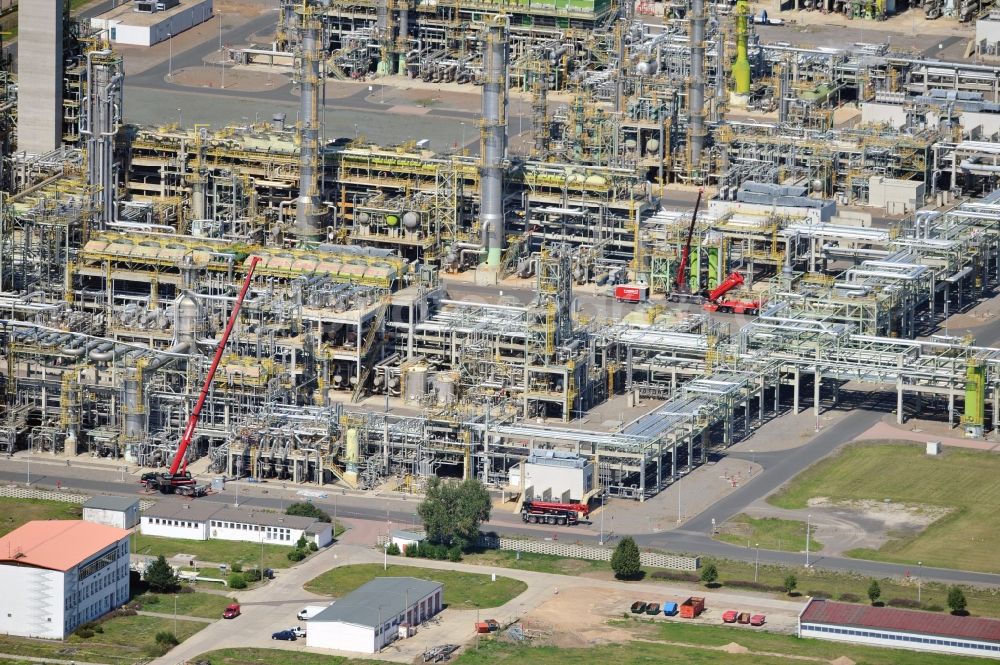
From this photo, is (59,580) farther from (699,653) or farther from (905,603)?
(905,603)

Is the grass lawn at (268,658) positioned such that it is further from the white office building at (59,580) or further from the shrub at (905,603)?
the shrub at (905,603)

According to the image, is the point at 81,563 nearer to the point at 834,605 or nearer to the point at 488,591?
the point at 488,591

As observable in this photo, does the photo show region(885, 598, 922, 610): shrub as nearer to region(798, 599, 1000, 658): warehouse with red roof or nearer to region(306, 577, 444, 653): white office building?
region(798, 599, 1000, 658): warehouse with red roof

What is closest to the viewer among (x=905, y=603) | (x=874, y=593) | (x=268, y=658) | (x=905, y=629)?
(x=268, y=658)

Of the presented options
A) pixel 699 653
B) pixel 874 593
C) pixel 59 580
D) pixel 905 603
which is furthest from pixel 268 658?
pixel 905 603

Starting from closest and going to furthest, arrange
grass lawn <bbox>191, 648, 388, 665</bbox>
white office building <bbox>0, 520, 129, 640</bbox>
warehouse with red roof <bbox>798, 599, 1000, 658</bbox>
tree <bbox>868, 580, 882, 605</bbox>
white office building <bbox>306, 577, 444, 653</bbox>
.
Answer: grass lawn <bbox>191, 648, 388, 665</bbox> < warehouse with red roof <bbox>798, 599, 1000, 658</bbox> < white office building <bbox>306, 577, 444, 653</bbox> < white office building <bbox>0, 520, 129, 640</bbox> < tree <bbox>868, 580, 882, 605</bbox>

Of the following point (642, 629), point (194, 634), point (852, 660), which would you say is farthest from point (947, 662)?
point (194, 634)

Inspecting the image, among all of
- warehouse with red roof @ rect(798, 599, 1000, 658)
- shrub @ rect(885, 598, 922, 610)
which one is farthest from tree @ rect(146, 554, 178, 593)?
shrub @ rect(885, 598, 922, 610)
